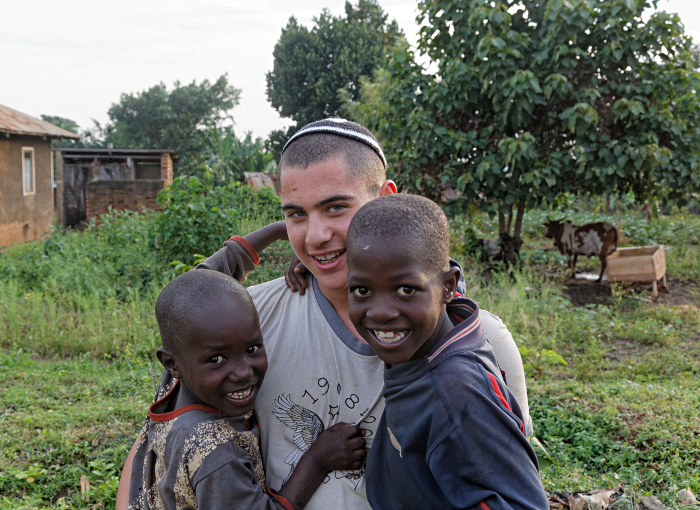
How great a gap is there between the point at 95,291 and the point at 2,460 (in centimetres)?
389

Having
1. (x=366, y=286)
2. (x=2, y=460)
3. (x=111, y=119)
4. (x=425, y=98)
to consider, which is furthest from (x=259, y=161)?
(x=111, y=119)

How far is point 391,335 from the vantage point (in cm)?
137

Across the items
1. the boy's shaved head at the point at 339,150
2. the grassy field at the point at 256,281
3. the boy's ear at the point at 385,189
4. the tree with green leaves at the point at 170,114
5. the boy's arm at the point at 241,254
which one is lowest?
the grassy field at the point at 256,281

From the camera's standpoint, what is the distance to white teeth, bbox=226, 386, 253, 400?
1.61 meters

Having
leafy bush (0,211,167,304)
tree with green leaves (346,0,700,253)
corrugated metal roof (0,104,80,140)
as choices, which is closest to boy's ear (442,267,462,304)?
tree with green leaves (346,0,700,253)

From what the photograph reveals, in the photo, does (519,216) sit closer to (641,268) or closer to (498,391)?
(641,268)

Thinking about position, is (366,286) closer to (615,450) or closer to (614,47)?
(615,450)

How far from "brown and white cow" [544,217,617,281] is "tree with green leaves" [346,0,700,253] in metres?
0.75

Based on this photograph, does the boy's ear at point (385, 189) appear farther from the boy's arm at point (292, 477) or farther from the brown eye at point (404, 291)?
the boy's arm at point (292, 477)

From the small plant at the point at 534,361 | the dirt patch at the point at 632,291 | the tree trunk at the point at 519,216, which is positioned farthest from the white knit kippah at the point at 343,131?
the tree trunk at the point at 519,216

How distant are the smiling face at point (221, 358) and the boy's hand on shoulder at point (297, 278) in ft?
0.88

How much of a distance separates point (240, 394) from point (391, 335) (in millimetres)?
546

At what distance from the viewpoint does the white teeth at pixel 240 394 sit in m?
1.61

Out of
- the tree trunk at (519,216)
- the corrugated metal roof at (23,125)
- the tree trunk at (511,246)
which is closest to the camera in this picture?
the tree trunk at (519,216)
